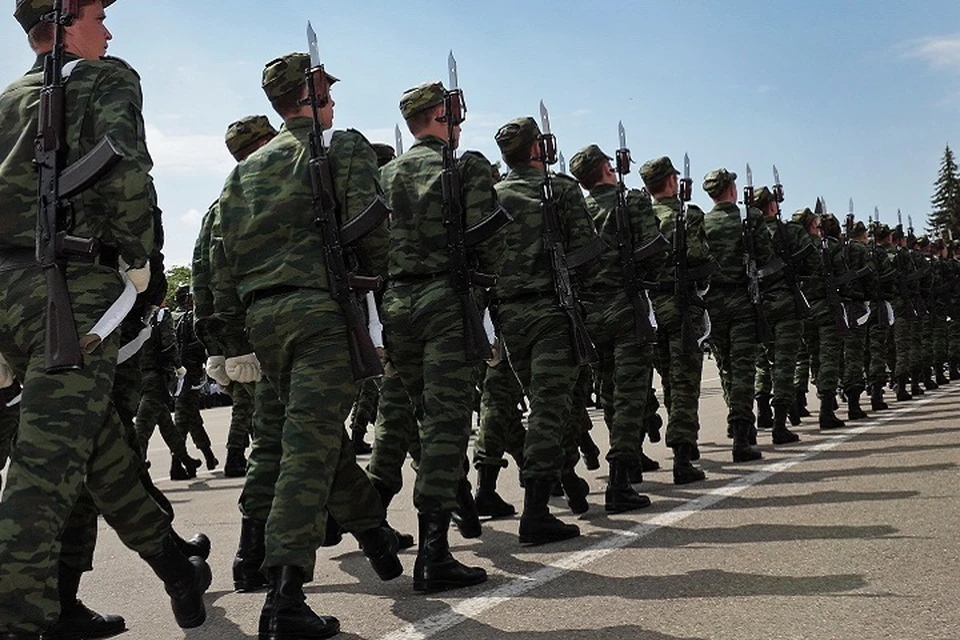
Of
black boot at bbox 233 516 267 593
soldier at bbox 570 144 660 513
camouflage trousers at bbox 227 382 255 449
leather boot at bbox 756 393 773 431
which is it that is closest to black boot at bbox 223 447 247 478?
camouflage trousers at bbox 227 382 255 449

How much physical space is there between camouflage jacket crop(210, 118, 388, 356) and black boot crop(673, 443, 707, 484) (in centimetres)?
395

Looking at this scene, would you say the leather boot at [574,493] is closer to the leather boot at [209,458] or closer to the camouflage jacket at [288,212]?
the camouflage jacket at [288,212]

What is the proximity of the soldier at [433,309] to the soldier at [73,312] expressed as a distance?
A: 1.35 m

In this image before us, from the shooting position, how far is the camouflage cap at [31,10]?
13.8 feet

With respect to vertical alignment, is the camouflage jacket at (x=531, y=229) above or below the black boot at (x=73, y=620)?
above

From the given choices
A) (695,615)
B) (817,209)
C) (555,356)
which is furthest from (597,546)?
(817,209)

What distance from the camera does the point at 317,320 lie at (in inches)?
178

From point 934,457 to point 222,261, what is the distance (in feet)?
19.2

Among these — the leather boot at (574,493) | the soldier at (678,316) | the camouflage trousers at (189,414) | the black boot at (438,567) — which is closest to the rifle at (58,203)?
the black boot at (438,567)

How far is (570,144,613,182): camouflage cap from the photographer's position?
26.2 ft

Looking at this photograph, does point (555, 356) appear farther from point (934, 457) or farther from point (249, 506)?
point (934, 457)

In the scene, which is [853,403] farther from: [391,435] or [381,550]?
[381,550]

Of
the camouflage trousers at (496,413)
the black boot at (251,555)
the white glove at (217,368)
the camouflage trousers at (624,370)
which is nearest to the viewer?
the black boot at (251,555)

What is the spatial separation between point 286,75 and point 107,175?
151cm
